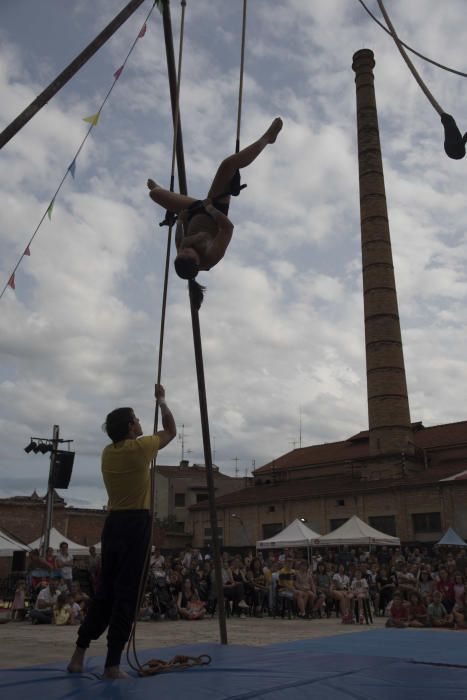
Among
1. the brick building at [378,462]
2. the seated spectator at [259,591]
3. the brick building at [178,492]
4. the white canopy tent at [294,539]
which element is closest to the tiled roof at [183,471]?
the brick building at [178,492]

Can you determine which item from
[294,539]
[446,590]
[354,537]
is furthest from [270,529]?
[446,590]

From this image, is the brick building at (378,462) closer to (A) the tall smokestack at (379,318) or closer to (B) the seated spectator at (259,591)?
(A) the tall smokestack at (379,318)

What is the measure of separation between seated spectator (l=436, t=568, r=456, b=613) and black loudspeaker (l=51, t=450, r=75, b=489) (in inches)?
370

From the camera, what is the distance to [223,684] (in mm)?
3506

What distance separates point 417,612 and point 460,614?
78 centimetres

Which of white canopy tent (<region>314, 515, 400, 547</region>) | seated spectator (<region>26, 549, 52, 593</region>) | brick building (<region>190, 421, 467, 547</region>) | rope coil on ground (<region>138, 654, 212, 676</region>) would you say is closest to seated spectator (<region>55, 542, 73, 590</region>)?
seated spectator (<region>26, 549, 52, 593</region>)

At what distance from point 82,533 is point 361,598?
2605 cm

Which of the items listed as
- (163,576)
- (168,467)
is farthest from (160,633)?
(168,467)

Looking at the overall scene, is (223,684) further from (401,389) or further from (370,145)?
(370,145)

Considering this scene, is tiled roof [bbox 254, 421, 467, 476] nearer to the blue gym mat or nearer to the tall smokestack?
the tall smokestack

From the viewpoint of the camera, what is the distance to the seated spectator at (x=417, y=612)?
Result: 10.3m

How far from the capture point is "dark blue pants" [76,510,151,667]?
3.88 meters

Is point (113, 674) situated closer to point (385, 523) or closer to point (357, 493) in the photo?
point (385, 523)

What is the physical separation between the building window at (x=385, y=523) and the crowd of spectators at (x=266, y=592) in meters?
15.3
